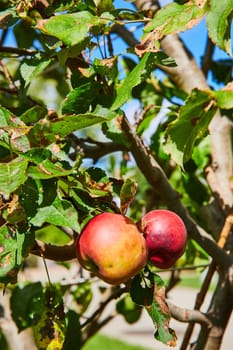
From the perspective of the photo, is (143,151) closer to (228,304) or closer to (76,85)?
(76,85)

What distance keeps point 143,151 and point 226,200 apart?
1.58ft

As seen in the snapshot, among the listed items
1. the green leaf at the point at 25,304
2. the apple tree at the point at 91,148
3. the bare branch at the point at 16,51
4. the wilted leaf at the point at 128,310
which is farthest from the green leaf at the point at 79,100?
the wilted leaf at the point at 128,310

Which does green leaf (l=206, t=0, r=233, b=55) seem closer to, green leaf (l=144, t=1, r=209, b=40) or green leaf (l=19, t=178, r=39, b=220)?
green leaf (l=144, t=1, r=209, b=40)

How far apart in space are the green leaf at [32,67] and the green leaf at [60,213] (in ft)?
→ 1.04

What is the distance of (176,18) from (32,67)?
0.97ft

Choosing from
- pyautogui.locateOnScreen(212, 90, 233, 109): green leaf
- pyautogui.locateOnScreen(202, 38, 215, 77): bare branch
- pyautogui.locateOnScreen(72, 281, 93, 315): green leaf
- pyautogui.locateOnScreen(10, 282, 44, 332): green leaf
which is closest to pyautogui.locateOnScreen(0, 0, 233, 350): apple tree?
pyautogui.locateOnScreen(212, 90, 233, 109): green leaf

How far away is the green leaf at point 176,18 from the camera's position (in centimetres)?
91

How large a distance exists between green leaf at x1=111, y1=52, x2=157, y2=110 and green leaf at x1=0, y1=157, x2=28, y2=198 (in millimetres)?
215

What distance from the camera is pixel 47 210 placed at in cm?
85

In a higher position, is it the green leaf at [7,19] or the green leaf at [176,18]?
the green leaf at [176,18]

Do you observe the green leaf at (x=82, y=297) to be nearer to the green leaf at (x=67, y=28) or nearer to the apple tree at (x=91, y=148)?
the apple tree at (x=91, y=148)

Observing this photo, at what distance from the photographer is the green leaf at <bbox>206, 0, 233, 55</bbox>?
868mm

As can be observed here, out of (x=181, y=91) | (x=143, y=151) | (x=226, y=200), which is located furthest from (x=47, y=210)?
(x=181, y=91)

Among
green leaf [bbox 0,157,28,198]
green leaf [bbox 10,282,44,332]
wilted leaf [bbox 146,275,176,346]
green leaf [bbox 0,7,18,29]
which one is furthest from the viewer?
green leaf [bbox 10,282,44,332]
